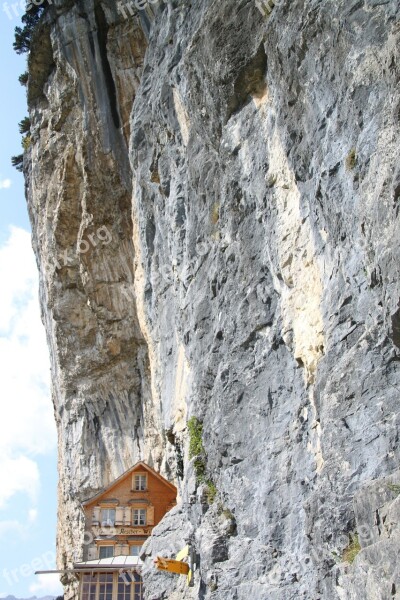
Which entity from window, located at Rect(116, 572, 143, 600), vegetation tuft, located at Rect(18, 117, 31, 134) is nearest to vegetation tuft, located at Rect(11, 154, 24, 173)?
vegetation tuft, located at Rect(18, 117, 31, 134)

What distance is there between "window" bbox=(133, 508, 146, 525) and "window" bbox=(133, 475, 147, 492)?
817mm

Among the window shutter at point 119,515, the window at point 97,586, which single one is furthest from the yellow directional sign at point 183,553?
the window shutter at point 119,515

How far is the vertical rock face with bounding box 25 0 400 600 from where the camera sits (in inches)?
488

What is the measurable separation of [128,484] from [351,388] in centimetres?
1930

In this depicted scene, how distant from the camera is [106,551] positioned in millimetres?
29297

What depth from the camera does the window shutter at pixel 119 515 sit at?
96.9 feet

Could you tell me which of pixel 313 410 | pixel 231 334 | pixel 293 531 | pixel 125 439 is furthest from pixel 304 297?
pixel 125 439

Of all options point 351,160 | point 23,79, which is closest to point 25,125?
point 23,79

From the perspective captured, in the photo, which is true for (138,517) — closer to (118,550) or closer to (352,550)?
(118,550)

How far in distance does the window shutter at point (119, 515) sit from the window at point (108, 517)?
16 cm

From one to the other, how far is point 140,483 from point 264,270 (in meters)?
15.5

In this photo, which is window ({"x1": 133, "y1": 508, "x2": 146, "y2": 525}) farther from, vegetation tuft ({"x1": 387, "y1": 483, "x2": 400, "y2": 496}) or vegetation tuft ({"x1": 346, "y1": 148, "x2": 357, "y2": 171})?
vegetation tuft ({"x1": 346, "y1": 148, "x2": 357, "y2": 171})

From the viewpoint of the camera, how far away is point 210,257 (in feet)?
67.6

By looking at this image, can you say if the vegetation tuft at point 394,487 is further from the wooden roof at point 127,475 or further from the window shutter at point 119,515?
the window shutter at point 119,515
